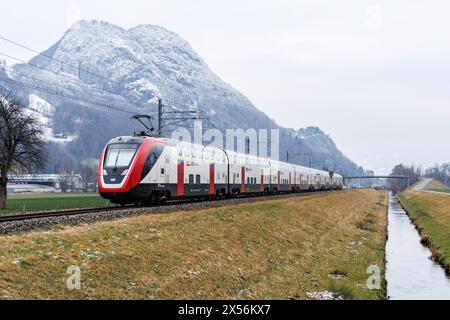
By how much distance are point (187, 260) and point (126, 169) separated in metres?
13.9

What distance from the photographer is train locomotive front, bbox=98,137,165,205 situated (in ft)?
108

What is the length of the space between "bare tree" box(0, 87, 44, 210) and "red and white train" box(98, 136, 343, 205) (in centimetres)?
2189

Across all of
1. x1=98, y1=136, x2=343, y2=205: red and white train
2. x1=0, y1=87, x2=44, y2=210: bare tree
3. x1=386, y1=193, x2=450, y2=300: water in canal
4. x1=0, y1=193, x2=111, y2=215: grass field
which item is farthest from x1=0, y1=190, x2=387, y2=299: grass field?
x1=0, y1=87, x2=44, y2=210: bare tree

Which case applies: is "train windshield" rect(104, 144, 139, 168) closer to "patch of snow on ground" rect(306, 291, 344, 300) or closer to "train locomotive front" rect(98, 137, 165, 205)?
"train locomotive front" rect(98, 137, 165, 205)

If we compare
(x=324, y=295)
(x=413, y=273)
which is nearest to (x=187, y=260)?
(x=324, y=295)

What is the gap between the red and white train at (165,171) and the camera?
3341 cm

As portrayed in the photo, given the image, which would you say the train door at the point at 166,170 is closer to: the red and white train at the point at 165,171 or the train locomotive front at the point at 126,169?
the red and white train at the point at 165,171

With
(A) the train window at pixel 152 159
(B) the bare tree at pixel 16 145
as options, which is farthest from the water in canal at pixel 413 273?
(B) the bare tree at pixel 16 145

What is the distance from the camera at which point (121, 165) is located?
33469mm

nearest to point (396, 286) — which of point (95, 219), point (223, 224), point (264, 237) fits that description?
point (264, 237)

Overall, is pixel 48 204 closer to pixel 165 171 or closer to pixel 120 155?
pixel 165 171

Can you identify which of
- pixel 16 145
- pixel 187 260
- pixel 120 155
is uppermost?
pixel 16 145

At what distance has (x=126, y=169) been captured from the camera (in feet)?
109

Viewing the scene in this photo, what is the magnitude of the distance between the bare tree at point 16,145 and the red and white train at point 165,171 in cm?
2189
